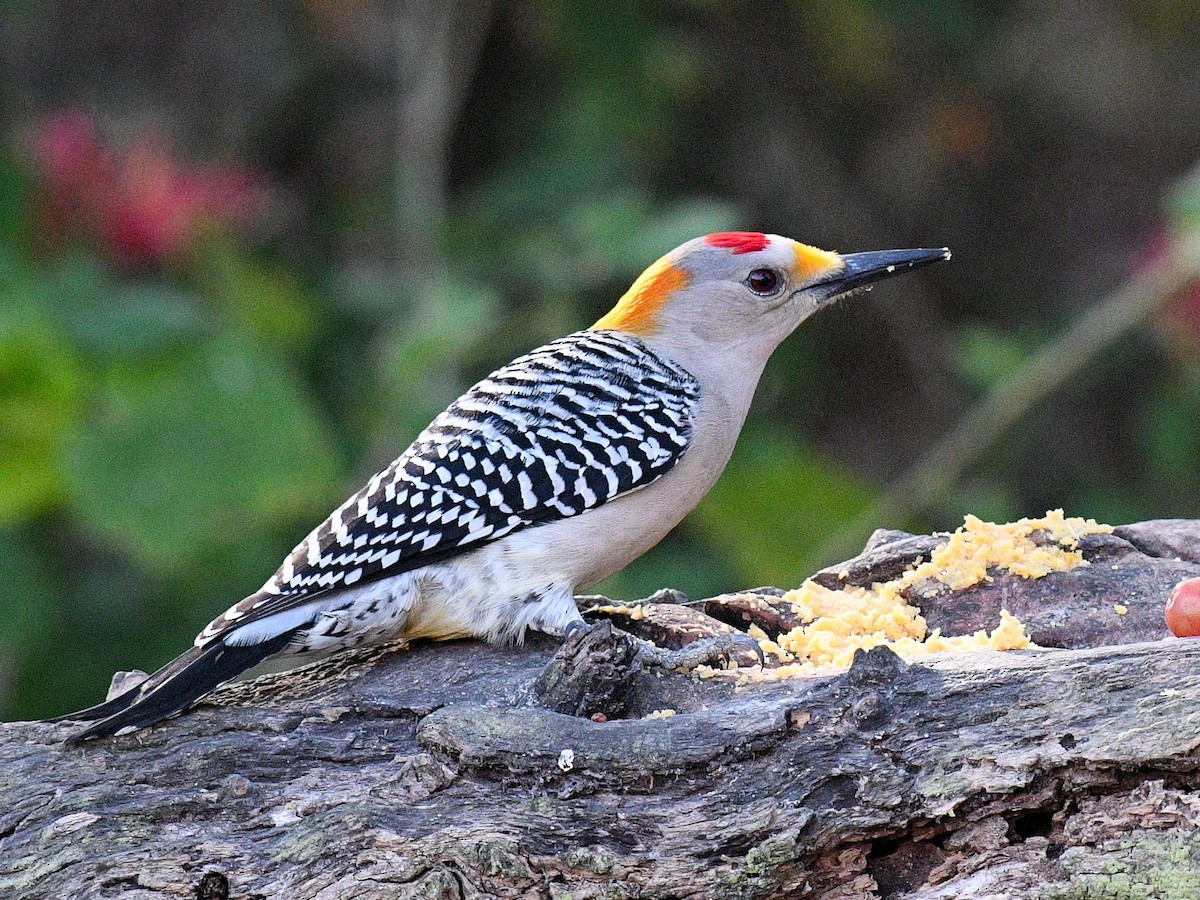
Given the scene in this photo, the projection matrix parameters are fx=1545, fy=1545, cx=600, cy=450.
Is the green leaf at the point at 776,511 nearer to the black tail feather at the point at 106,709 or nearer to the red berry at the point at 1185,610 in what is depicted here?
the red berry at the point at 1185,610

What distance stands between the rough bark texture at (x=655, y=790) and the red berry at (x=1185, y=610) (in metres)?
0.28

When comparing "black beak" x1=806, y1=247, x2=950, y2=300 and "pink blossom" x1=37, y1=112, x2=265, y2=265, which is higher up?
"pink blossom" x1=37, y1=112, x2=265, y2=265

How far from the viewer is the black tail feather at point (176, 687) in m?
3.67

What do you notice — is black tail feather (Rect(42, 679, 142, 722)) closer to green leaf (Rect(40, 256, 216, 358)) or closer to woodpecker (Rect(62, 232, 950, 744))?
woodpecker (Rect(62, 232, 950, 744))

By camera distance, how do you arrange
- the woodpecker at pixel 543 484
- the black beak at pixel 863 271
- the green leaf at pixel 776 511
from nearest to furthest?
the woodpecker at pixel 543 484 → the black beak at pixel 863 271 → the green leaf at pixel 776 511

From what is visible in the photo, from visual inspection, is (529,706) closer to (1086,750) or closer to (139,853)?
(139,853)

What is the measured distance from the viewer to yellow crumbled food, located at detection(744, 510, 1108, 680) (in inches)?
155

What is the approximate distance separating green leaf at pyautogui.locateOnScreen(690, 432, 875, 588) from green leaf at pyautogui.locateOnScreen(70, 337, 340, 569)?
1.87 m

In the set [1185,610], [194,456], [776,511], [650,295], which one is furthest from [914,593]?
[194,456]

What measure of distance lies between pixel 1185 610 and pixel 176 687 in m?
2.36

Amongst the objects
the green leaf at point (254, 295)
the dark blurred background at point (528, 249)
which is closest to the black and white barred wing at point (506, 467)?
the dark blurred background at point (528, 249)

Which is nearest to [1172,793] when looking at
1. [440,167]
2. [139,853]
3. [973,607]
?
[973,607]

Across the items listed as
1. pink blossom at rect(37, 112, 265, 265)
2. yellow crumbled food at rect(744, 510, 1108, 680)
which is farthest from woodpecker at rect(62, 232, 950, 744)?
pink blossom at rect(37, 112, 265, 265)

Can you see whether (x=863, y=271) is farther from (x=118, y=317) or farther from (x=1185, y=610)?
(x=118, y=317)
